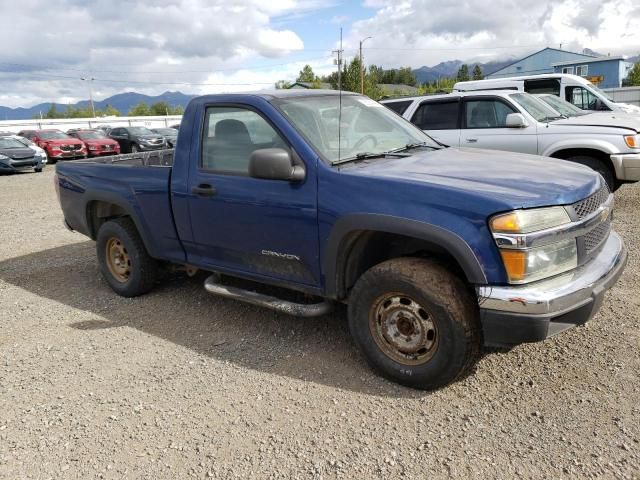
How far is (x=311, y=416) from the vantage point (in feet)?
10.3

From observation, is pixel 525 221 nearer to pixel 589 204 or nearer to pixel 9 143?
pixel 589 204

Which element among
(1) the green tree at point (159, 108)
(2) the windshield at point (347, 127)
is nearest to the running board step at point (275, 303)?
(2) the windshield at point (347, 127)

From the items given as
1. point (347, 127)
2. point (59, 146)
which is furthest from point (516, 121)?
point (59, 146)

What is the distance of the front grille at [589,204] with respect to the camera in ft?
10.1

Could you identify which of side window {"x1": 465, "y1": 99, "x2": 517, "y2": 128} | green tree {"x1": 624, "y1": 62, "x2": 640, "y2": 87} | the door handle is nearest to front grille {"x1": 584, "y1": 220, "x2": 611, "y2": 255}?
the door handle

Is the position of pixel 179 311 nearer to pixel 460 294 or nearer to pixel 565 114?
pixel 460 294

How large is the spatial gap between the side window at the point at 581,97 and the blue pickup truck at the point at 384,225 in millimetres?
11534

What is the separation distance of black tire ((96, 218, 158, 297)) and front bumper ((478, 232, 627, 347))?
3.27 metres

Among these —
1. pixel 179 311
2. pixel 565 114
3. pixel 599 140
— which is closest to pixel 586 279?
pixel 179 311

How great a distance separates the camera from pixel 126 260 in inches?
204

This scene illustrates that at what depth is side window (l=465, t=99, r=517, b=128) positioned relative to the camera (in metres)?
8.74

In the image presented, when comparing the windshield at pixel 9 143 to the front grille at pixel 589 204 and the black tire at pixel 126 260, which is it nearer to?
the black tire at pixel 126 260

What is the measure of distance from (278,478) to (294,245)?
150 centimetres

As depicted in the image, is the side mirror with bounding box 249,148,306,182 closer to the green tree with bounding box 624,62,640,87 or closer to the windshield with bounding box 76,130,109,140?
the windshield with bounding box 76,130,109,140
